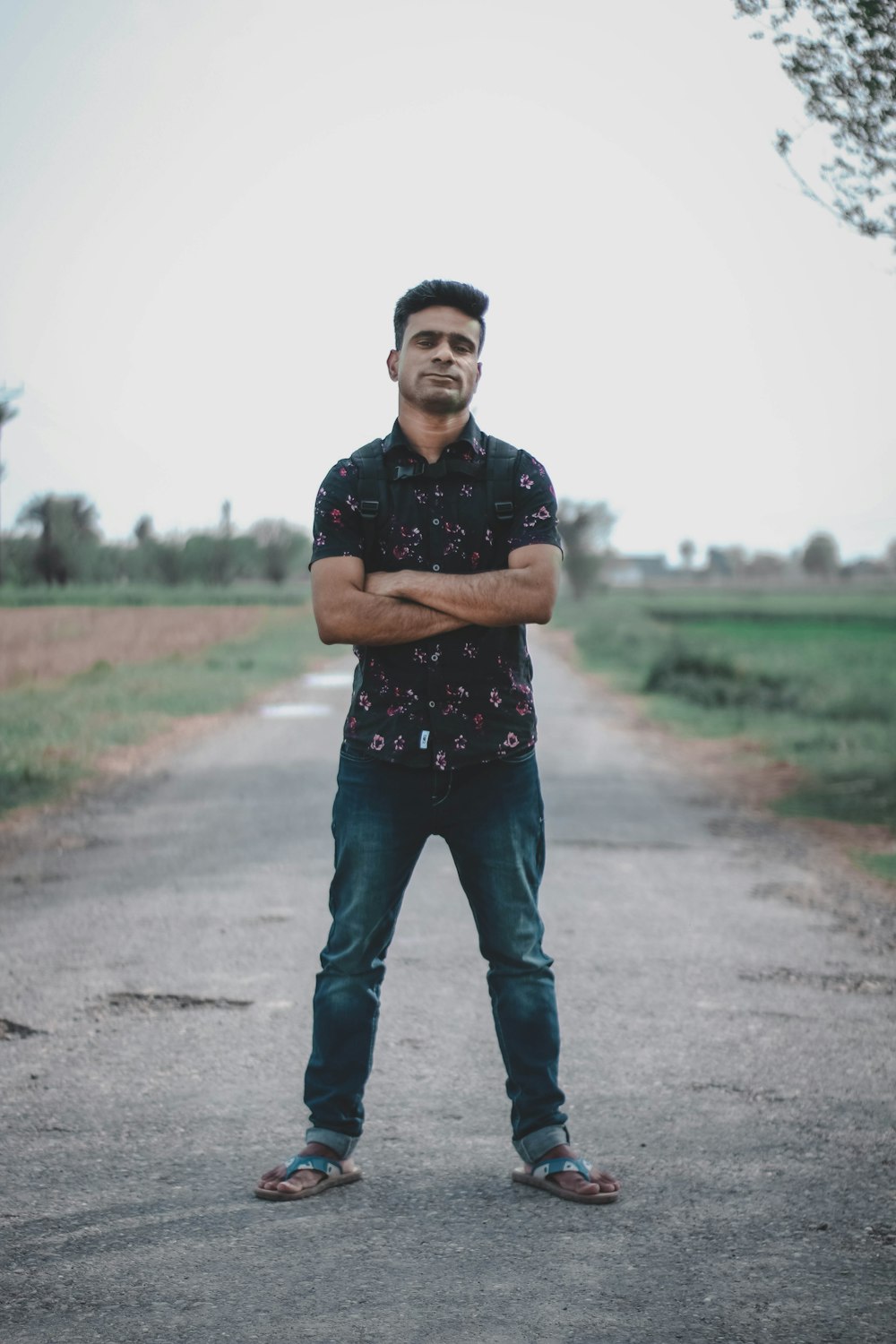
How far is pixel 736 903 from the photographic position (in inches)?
289

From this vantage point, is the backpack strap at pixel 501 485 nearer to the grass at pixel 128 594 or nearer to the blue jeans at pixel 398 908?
the blue jeans at pixel 398 908

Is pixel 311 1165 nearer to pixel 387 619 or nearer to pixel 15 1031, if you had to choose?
pixel 387 619

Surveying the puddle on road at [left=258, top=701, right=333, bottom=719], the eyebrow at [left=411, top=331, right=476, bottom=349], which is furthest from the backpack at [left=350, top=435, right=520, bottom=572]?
the puddle on road at [left=258, top=701, right=333, bottom=719]

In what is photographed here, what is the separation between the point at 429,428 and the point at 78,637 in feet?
48.5

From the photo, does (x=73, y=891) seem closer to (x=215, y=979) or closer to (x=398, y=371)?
(x=215, y=979)

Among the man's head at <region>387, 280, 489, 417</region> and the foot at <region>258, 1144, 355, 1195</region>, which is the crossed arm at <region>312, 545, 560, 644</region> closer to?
the man's head at <region>387, 280, 489, 417</region>

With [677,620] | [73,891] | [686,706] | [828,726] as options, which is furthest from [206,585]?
[677,620]

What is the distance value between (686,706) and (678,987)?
15469mm

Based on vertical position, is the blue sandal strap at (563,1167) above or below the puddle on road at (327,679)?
above

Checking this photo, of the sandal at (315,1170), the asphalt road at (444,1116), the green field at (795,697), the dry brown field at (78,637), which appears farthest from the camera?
the dry brown field at (78,637)

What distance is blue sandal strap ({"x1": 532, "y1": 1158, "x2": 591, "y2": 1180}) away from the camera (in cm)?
349

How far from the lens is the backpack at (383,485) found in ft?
11.8

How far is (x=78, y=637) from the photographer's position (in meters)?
17.7

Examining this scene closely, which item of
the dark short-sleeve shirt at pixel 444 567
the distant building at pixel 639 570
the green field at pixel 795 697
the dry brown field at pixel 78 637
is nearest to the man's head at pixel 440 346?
the dark short-sleeve shirt at pixel 444 567
